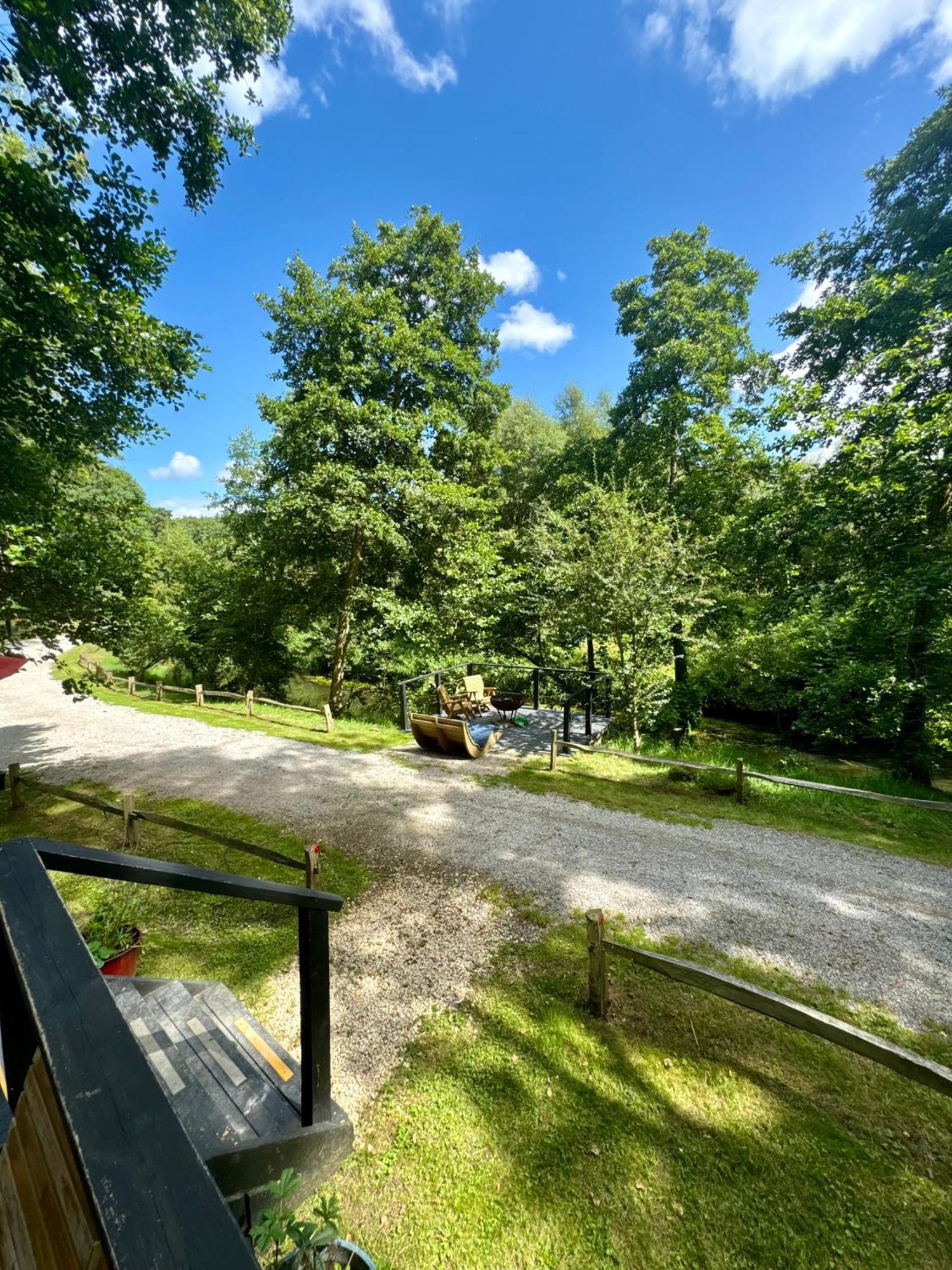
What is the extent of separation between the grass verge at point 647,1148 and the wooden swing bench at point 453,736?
4986 millimetres

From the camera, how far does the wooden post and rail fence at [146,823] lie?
412 centimetres

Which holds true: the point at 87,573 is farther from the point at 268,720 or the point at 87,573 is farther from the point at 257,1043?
the point at 257,1043

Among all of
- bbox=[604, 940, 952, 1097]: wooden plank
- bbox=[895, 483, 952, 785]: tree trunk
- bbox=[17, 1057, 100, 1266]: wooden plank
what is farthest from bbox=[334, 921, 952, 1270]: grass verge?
bbox=[895, 483, 952, 785]: tree trunk

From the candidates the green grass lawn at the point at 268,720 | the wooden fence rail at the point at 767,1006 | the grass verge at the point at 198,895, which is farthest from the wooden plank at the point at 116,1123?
the green grass lawn at the point at 268,720

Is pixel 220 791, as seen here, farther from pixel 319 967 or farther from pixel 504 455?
pixel 504 455

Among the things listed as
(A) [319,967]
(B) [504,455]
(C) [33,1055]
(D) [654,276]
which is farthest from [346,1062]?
(D) [654,276]

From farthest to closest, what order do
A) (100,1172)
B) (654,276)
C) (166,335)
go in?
(654,276), (166,335), (100,1172)

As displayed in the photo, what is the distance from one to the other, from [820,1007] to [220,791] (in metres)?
7.34

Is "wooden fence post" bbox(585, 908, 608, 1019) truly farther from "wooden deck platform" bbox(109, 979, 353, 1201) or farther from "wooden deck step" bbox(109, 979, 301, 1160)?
"wooden deck step" bbox(109, 979, 301, 1160)

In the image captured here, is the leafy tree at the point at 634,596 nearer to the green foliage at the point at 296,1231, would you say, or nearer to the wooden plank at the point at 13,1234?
the green foliage at the point at 296,1231

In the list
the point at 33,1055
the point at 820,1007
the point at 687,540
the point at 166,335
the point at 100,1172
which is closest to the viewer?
the point at 100,1172

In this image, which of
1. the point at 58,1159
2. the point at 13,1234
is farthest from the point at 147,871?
the point at 13,1234

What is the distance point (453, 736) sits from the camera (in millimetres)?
8219

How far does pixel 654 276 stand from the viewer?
13.5m
